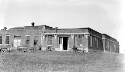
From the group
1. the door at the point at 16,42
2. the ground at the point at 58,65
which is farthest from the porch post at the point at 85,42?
the ground at the point at 58,65

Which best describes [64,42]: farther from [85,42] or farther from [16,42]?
[16,42]

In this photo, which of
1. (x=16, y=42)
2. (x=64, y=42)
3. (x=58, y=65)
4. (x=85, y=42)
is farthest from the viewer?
(x=16, y=42)

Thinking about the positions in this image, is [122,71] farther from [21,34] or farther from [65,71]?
[21,34]

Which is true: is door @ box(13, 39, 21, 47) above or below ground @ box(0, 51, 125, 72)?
above

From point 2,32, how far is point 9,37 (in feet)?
5.99

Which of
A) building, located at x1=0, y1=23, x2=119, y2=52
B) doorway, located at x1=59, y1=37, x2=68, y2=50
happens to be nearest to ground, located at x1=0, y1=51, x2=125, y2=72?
building, located at x1=0, y1=23, x2=119, y2=52

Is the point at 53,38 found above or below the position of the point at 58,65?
above

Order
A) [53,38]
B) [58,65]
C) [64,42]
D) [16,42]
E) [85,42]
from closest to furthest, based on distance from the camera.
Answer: [58,65], [85,42], [64,42], [53,38], [16,42]

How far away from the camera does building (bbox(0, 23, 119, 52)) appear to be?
38.4m

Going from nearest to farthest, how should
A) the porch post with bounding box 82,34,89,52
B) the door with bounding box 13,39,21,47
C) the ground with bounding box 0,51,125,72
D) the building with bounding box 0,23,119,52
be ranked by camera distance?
the ground with bounding box 0,51,125,72
the porch post with bounding box 82,34,89,52
the building with bounding box 0,23,119,52
the door with bounding box 13,39,21,47

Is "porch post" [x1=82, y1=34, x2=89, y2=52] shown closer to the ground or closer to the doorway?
the doorway

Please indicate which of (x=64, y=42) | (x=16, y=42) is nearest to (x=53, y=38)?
(x=64, y=42)

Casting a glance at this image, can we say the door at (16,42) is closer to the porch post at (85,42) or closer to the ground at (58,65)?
the porch post at (85,42)

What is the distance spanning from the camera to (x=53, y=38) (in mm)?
40375
